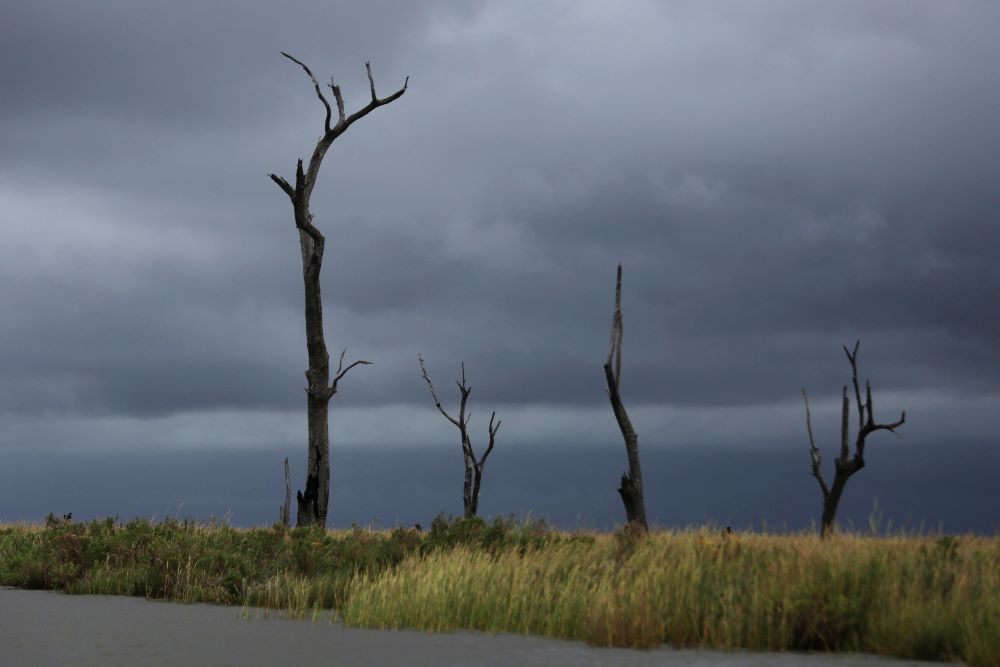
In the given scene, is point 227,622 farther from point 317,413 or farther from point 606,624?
point 317,413

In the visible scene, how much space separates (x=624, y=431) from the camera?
26.5 meters

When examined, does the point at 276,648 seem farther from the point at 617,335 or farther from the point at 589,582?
the point at 617,335

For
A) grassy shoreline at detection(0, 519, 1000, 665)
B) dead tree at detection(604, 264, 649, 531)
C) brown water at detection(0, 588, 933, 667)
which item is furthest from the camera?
dead tree at detection(604, 264, 649, 531)

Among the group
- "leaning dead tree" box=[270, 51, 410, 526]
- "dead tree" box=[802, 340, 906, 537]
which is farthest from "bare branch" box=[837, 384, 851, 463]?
"leaning dead tree" box=[270, 51, 410, 526]

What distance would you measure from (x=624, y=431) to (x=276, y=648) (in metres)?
16.9

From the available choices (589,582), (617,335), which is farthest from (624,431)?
(589,582)

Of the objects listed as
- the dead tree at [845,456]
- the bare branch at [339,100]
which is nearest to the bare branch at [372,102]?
the bare branch at [339,100]

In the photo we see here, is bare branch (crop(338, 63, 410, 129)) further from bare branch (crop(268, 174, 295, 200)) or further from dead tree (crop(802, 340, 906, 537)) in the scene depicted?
dead tree (crop(802, 340, 906, 537))

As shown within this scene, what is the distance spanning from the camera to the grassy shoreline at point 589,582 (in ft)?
34.7

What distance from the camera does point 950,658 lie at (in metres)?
9.65

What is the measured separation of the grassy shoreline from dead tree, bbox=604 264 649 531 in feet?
24.8

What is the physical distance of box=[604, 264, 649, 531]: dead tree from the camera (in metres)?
25.5

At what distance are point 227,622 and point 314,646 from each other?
267 centimetres

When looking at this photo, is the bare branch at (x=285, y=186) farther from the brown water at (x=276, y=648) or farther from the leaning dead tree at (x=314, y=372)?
the brown water at (x=276, y=648)
